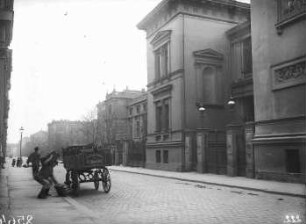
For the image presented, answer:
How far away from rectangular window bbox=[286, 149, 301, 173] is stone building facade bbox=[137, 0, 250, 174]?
30.0 feet

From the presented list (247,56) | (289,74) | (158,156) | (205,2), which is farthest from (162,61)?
(289,74)

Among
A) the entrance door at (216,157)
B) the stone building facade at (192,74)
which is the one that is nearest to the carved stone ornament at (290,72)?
the entrance door at (216,157)

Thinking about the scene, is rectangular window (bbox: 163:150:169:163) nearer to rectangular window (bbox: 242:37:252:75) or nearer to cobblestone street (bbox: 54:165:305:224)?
rectangular window (bbox: 242:37:252:75)

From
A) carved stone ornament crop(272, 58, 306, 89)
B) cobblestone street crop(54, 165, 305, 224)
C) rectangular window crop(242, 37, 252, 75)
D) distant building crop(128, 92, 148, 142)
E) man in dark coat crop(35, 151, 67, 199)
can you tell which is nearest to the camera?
cobblestone street crop(54, 165, 305, 224)

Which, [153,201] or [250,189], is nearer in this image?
[153,201]

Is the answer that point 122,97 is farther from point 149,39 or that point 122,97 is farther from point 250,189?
point 250,189

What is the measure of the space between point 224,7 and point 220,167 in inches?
550

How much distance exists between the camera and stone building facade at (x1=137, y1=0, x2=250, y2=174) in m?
28.4

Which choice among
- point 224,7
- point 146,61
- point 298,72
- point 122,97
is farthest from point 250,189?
point 122,97

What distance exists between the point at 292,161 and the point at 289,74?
13.8 ft

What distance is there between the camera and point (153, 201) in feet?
37.8

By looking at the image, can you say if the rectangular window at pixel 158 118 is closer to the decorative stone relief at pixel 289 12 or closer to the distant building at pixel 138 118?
the decorative stone relief at pixel 289 12

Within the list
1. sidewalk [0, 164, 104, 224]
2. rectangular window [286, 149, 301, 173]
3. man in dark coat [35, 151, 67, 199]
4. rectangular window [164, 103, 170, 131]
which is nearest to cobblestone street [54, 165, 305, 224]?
sidewalk [0, 164, 104, 224]

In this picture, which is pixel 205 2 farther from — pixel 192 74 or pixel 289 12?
pixel 289 12
